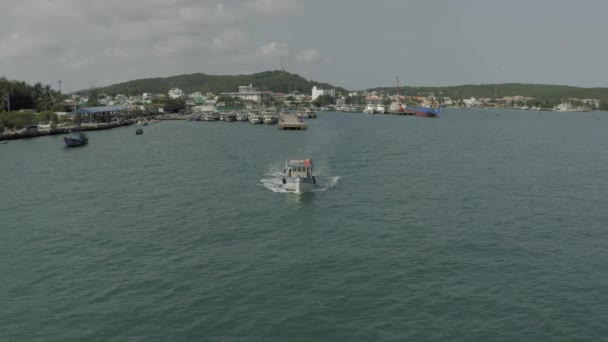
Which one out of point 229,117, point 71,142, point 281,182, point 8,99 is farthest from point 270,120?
point 281,182

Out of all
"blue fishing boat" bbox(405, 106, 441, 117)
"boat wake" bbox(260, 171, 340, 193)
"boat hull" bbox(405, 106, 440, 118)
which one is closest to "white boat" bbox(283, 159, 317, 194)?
"boat wake" bbox(260, 171, 340, 193)

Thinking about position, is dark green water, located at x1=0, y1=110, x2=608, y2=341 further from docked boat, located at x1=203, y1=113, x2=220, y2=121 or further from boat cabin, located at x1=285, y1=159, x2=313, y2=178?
docked boat, located at x1=203, y1=113, x2=220, y2=121

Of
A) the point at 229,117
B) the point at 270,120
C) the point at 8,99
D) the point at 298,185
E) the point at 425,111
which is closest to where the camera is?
the point at 298,185

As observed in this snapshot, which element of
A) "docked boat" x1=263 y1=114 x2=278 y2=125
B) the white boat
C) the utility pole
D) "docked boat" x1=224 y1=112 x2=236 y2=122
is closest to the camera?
the white boat

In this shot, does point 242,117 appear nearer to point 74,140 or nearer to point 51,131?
point 51,131

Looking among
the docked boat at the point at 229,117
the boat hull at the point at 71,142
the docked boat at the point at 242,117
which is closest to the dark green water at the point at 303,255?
the boat hull at the point at 71,142

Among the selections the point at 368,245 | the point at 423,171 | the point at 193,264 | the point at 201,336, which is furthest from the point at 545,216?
the point at 201,336
